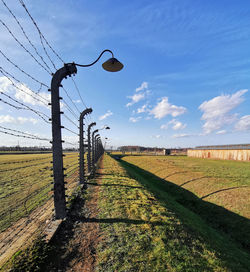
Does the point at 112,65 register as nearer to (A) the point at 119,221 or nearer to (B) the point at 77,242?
(A) the point at 119,221

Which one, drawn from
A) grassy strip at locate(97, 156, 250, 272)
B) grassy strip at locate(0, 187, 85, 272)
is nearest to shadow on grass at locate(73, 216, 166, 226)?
grassy strip at locate(97, 156, 250, 272)

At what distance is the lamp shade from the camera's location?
410cm

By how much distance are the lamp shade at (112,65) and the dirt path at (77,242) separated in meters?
4.55

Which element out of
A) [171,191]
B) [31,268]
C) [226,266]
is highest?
[31,268]

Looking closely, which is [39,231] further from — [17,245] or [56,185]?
[56,185]

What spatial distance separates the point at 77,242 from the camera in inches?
127

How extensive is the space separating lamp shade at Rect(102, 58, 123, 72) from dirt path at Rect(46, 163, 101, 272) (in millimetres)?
4553

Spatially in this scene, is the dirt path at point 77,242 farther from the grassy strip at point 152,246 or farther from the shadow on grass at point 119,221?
the grassy strip at point 152,246

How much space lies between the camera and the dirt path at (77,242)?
8.52 feet

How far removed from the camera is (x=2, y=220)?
4.56 m

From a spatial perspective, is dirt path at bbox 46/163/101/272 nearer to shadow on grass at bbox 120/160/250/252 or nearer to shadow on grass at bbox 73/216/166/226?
shadow on grass at bbox 73/216/166/226

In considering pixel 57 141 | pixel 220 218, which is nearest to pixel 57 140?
pixel 57 141

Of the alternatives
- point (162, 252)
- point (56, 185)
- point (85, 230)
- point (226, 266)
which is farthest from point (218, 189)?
point (56, 185)

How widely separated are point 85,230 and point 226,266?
3.22m
